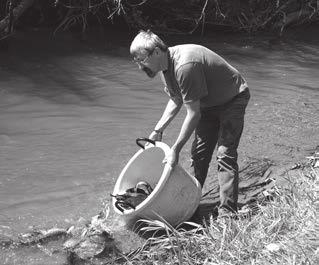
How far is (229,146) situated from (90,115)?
323 centimetres

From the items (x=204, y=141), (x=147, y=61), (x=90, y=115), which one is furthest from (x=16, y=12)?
(x=147, y=61)

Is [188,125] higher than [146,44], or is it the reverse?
[146,44]

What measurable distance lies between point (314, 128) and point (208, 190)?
221 centimetres

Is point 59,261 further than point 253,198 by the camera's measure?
No

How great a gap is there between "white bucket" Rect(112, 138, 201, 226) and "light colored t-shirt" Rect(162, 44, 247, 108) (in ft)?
1.66

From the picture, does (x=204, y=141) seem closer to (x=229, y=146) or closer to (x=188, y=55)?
(x=229, y=146)

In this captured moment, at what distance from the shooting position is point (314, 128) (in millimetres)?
6566

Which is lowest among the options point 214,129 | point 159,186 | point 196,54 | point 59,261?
point 59,261

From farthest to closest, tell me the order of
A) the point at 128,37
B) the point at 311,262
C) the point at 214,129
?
the point at 128,37, the point at 214,129, the point at 311,262

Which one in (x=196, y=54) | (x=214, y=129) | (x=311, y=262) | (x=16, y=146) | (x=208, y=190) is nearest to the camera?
(x=311, y=262)

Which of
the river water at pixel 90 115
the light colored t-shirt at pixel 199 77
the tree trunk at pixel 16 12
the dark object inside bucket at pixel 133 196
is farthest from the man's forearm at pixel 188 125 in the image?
the tree trunk at pixel 16 12

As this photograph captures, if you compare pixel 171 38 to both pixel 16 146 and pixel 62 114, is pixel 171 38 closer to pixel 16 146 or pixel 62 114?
pixel 62 114

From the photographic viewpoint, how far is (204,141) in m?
4.36

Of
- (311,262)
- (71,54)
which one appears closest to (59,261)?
(311,262)
